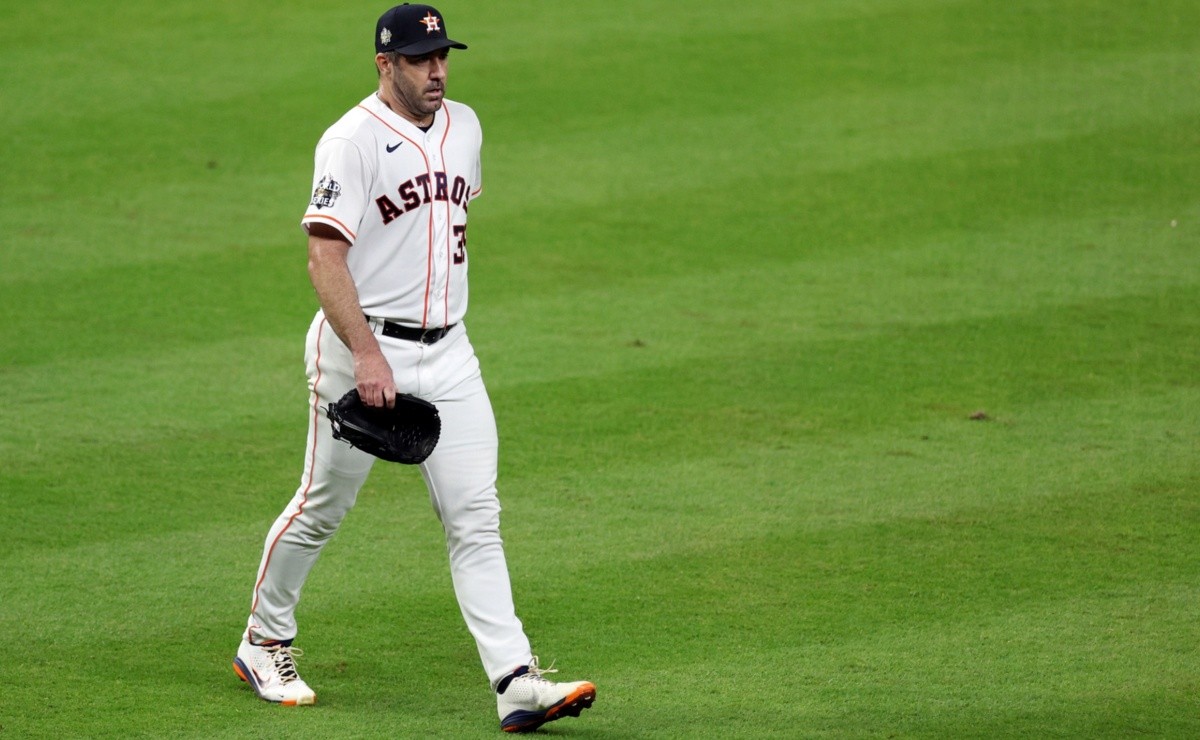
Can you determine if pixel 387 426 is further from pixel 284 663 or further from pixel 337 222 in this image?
pixel 284 663

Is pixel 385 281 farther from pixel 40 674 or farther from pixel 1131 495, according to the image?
pixel 1131 495

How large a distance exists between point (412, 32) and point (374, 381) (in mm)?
977

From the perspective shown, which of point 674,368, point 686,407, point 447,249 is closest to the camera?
point 447,249

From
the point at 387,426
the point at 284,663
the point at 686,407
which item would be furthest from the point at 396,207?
the point at 686,407

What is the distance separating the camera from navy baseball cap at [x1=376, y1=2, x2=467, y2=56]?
424cm

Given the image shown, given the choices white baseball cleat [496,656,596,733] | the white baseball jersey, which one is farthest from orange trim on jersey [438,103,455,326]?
white baseball cleat [496,656,596,733]

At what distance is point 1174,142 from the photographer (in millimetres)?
10617

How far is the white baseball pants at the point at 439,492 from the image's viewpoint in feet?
13.9

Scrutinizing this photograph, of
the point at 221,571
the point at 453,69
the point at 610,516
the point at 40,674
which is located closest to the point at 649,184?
the point at 453,69

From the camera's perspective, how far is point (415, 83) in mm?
4285

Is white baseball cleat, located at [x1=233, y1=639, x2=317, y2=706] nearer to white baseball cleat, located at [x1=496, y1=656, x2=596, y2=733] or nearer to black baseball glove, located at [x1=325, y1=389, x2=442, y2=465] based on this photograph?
white baseball cleat, located at [x1=496, y1=656, x2=596, y2=733]

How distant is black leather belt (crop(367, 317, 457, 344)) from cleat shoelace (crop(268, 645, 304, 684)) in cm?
98

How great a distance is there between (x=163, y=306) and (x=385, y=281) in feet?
13.9

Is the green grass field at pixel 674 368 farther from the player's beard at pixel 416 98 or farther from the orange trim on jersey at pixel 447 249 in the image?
the player's beard at pixel 416 98
